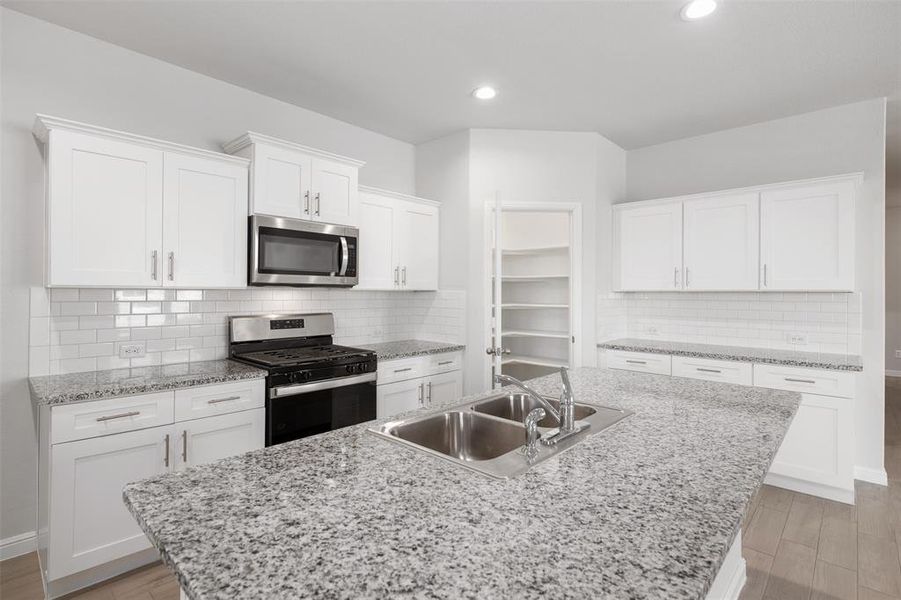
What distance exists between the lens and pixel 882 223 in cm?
326

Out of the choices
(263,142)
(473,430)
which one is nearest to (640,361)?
(473,430)

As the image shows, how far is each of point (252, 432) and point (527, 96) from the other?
282cm

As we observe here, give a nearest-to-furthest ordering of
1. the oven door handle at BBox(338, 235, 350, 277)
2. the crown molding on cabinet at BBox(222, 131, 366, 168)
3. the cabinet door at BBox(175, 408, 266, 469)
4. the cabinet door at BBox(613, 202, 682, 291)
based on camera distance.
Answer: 1. the cabinet door at BBox(175, 408, 266, 469)
2. the crown molding on cabinet at BBox(222, 131, 366, 168)
3. the oven door handle at BBox(338, 235, 350, 277)
4. the cabinet door at BBox(613, 202, 682, 291)

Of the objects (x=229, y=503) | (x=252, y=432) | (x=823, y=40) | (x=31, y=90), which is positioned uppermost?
(x=823, y=40)

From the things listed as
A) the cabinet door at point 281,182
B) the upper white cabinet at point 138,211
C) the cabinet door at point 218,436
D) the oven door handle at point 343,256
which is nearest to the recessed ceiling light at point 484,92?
the cabinet door at point 281,182

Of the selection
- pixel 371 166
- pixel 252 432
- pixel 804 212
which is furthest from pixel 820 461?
pixel 371 166

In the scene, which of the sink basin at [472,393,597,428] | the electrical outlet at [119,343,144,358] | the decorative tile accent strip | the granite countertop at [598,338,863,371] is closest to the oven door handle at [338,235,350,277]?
the decorative tile accent strip

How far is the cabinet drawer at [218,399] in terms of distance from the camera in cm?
235

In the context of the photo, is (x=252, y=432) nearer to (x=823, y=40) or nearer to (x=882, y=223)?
(x=823, y=40)

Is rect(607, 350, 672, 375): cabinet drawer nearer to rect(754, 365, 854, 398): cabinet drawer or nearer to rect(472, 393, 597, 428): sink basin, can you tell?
rect(754, 365, 854, 398): cabinet drawer

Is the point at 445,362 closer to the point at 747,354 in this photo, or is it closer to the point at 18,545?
the point at 747,354

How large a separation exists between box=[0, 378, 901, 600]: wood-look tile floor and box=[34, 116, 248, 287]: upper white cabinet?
55.9 inches

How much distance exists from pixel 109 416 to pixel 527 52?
2867mm

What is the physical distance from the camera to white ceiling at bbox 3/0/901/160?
2.35 m
